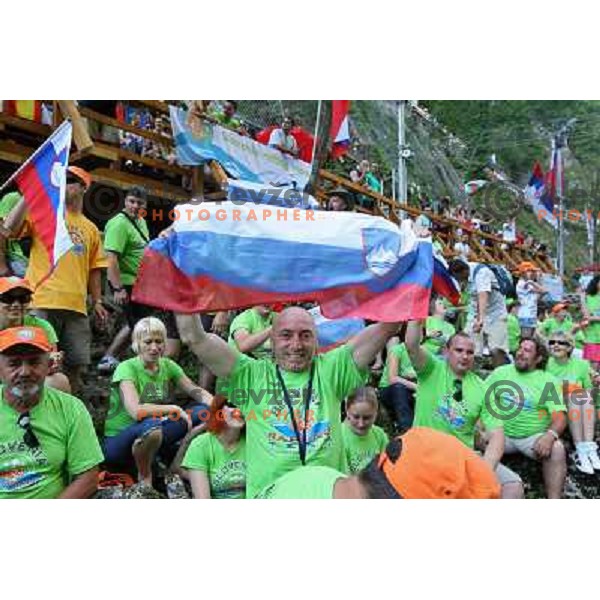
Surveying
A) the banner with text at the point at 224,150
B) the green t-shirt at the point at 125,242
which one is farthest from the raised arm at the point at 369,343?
the banner with text at the point at 224,150

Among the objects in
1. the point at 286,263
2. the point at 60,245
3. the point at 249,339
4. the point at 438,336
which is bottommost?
the point at 438,336

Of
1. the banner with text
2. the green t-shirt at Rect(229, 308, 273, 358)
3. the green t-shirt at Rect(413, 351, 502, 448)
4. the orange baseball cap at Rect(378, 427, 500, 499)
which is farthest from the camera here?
the banner with text

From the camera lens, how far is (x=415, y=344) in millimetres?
4020

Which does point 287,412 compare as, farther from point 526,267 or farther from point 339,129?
point 526,267

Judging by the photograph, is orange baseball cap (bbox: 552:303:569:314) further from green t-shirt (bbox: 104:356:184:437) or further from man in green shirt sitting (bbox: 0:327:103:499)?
man in green shirt sitting (bbox: 0:327:103:499)

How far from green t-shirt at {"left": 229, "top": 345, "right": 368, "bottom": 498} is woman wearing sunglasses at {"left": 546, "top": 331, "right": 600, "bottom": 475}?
2.40m

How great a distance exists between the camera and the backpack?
6207 mm

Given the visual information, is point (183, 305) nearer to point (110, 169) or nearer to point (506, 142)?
point (110, 169)

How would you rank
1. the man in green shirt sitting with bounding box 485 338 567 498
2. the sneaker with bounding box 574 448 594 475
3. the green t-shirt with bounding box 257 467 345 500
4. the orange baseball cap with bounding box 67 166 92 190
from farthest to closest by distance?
the sneaker with bounding box 574 448 594 475, the man in green shirt sitting with bounding box 485 338 567 498, the orange baseball cap with bounding box 67 166 92 190, the green t-shirt with bounding box 257 467 345 500

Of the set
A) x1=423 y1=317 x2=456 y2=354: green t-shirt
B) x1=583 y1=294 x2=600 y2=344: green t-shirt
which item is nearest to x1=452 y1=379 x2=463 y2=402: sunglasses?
x1=423 y1=317 x2=456 y2=354: green t-shirt

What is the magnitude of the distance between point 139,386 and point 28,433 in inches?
37.6

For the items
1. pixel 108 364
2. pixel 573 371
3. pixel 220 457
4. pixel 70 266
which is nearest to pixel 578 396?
pixel 573 371

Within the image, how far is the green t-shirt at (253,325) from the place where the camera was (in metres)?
4.36

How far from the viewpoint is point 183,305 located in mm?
3373
